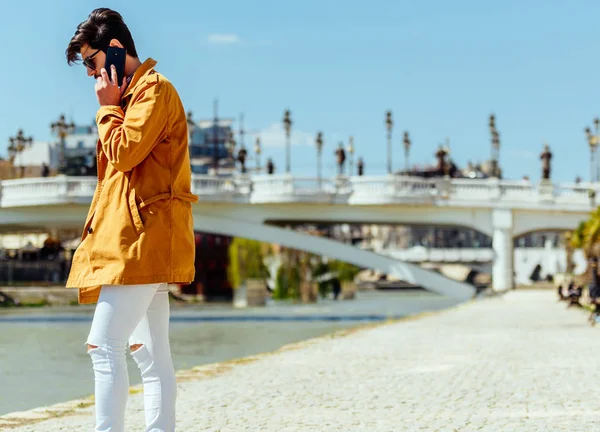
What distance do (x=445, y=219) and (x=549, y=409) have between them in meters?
38.9

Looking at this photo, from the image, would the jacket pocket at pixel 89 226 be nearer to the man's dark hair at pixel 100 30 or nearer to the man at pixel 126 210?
the man at pixel 126 210

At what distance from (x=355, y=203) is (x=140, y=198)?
4023 cm

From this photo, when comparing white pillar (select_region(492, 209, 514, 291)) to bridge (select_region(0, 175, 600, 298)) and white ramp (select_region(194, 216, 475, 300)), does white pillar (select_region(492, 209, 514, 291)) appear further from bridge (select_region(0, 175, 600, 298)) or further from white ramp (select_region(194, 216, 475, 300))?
white ramp (select_region(194, 216, 475, 300))

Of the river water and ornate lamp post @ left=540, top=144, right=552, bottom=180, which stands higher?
ornate lamp post @ left=540, top=144, right=552, bottom=180

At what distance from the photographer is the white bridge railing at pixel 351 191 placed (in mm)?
44469

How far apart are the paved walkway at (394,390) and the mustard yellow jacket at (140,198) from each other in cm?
244

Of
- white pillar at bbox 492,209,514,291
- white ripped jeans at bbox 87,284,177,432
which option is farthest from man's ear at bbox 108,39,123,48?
white pillar at bbox 492,209,514,291

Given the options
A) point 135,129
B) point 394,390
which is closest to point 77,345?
point 394,390

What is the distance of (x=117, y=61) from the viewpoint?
468cm

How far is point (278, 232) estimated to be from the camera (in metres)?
46.9

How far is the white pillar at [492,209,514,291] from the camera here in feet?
150

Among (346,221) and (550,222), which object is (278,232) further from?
(550,222)

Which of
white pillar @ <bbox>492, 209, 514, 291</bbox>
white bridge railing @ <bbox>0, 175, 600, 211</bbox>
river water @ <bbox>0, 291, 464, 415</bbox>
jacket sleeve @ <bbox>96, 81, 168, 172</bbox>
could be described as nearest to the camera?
jacket sleeve @ <bbox>96, 81, 168, 172</bbox>

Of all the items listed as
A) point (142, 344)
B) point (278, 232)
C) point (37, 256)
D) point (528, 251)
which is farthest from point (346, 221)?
point (528, 251)
